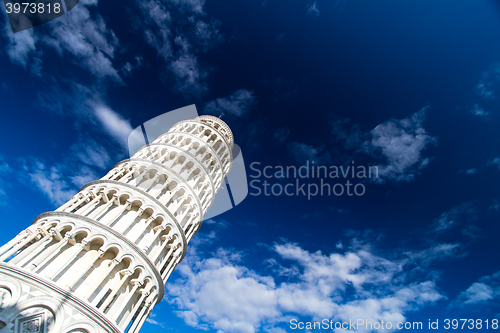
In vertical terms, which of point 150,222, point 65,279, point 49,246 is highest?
point 150,222

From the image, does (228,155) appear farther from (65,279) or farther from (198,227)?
(65,279)

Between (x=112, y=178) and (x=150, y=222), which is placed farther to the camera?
(x=112, y=178)

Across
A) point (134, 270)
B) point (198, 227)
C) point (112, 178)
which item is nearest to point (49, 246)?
point (134, 270)

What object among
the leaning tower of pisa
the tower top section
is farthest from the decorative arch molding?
the tower top section

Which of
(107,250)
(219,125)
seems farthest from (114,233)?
(219,125)

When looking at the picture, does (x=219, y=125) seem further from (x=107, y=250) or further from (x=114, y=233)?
(x=107, y=250)

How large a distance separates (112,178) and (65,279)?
11.3 meters

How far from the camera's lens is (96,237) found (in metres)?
19.0

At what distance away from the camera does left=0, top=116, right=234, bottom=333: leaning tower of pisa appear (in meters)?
14.3

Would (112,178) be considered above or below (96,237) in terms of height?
above

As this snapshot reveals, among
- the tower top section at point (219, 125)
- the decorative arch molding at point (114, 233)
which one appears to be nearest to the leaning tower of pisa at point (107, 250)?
the decorative arch molding at point (114, 233)

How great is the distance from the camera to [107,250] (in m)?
19.4

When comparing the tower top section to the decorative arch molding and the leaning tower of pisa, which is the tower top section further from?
the decorative arch molding

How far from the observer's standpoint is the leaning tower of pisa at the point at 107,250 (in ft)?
47.0
